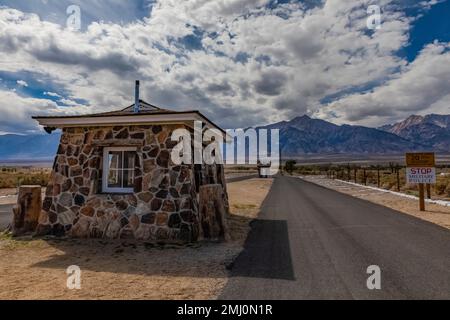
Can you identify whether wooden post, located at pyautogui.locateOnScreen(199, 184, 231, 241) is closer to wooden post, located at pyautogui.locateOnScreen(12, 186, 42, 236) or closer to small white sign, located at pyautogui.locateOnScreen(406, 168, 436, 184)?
wooden post, located at pyautogui.locateOnScreen(12, 186, 42, 236)

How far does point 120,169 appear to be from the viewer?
1009 cm

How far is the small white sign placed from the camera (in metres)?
15.3

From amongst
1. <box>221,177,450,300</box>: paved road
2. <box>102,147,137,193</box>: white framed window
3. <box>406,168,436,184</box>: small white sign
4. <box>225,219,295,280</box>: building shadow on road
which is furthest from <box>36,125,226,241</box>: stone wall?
<box>406,168,436,184</box>: small white sign

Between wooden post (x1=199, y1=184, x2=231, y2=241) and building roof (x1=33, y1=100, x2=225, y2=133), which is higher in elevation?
building roof (x1=33, y1=100, x2=225, y2=133)

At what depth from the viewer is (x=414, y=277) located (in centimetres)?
582

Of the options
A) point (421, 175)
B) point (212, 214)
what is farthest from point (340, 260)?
point (421, 175)

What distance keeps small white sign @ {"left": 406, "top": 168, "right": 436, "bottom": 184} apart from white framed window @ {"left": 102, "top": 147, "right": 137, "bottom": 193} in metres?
12.5

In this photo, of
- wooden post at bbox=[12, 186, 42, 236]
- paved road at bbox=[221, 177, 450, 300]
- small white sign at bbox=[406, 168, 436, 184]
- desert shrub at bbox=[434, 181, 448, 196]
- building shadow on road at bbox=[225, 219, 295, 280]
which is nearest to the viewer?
paved road at bbox=[221, 177, 450, 300]

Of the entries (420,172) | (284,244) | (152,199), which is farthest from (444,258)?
(420,172)

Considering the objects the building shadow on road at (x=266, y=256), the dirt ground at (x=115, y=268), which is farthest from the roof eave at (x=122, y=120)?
the building shadow on road at (x=266, y=256)

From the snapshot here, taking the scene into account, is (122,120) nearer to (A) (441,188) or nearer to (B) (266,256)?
(B) (266,256)

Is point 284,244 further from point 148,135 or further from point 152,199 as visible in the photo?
point 148,135

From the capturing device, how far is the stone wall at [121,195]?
29.9 feet
